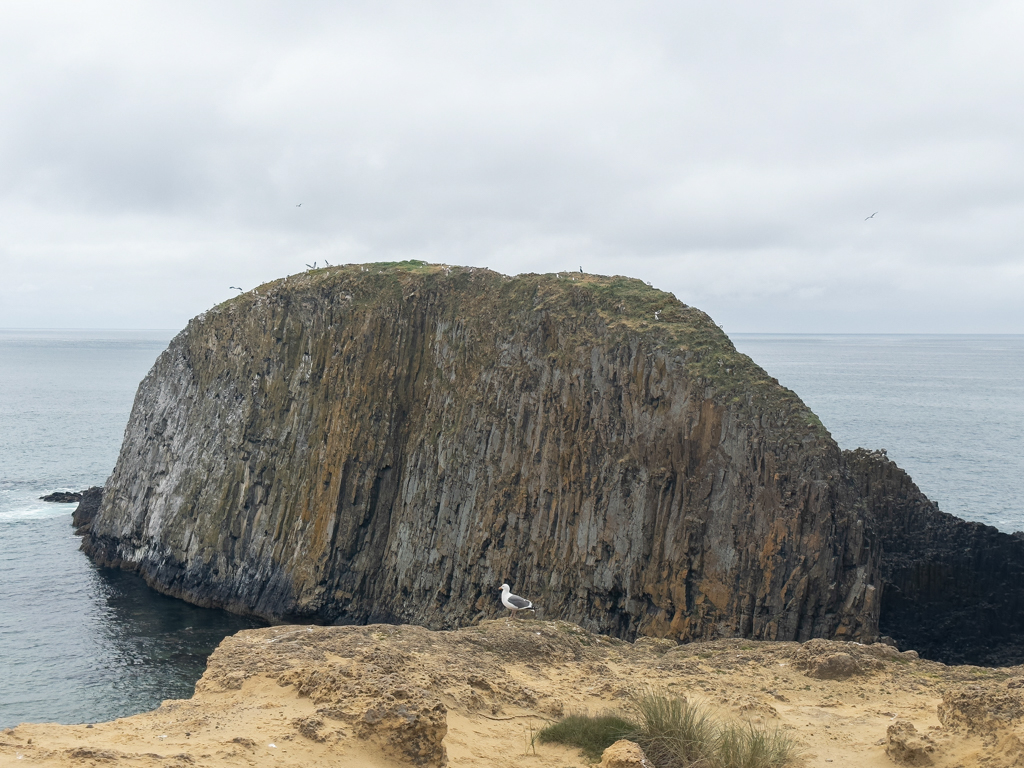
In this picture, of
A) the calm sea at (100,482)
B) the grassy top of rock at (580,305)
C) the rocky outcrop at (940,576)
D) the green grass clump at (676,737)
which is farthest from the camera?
the rocky outcrop at (940,576)

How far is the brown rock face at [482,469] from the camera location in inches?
1219

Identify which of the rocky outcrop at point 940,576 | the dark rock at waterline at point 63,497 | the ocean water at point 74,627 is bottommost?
the ocean water at point 74,627

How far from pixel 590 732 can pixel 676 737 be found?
142 cm

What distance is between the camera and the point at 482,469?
1503 inches

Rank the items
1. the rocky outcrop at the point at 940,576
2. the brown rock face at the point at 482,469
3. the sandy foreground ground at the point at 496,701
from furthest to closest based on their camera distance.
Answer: the rocky outcrop at the point at 940,576 < the brown rock face at the point at 482,469 < the sandy foreground ground at the point at 496,701

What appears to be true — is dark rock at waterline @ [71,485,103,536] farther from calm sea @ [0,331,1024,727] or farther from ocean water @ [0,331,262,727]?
calm sea @ [0,331,1024,727]

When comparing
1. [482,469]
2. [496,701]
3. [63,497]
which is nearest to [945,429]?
[482,469]

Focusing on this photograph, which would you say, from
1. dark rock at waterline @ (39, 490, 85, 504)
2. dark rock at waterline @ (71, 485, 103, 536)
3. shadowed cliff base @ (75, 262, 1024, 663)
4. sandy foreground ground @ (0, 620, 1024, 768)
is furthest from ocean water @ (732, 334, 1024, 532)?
dark rock at waterline @ (39, 490, 85, 504)

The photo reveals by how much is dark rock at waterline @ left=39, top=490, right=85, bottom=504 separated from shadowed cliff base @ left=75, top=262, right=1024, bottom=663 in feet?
45.0

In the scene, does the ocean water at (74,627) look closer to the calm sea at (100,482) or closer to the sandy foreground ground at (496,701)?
the calm sea at (100,482)

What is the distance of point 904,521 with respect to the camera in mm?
37719

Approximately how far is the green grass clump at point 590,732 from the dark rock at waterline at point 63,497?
192ft

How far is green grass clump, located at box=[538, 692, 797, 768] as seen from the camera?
38.9ft

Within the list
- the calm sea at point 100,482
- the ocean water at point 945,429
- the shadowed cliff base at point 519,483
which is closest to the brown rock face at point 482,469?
the shadowed cliff base at point 519,483
